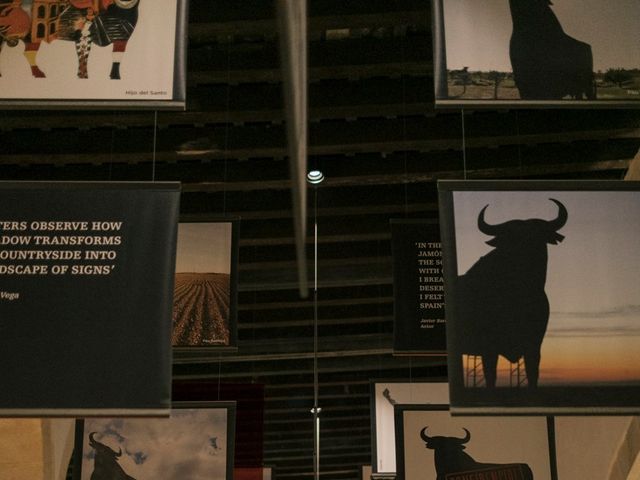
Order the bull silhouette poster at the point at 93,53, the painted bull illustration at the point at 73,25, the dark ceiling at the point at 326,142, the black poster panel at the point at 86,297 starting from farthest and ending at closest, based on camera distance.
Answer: the dark ceiling at the point at 326,142
the painted bull illustration at the point at 73,25
the bull silhouette poster at the point at 93,53
the black poster panel at the point at 86,297

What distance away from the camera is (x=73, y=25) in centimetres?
589

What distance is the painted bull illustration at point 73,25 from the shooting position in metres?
5.84

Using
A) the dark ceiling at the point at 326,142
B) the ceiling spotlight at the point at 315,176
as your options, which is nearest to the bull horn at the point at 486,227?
the dark ceiling at the point at 326,142

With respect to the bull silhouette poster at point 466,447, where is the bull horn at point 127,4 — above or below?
above

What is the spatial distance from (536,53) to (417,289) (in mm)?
2734

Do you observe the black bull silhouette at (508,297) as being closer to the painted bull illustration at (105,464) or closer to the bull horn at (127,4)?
the bull horn at (127,4)

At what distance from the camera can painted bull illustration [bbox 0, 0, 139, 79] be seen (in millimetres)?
5836

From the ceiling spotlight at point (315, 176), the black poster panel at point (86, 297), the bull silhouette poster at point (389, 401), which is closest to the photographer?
the black poster panel at point (86, 297)

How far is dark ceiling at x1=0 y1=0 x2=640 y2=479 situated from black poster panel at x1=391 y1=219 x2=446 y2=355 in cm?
113

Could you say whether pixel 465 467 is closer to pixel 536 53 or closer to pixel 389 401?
pixel 389 401

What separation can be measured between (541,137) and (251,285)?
4.32m

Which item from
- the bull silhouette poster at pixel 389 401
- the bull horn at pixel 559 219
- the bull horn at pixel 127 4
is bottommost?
the bull silhouette poster at pixel 389 401

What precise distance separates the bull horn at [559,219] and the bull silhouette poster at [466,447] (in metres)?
3.20

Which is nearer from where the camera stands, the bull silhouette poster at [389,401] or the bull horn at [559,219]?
the bull horn at [559,219]
